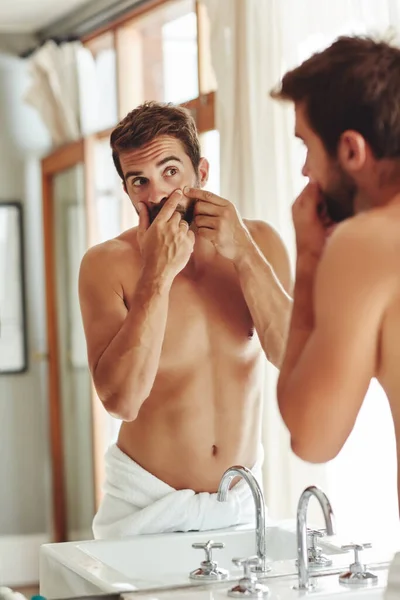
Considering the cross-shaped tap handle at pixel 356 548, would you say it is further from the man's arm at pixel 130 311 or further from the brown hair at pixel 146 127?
the brown hair at pixel 146 127

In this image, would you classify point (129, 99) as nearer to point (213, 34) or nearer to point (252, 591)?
point (213, 34)

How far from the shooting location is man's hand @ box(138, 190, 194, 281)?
1437 millimetres

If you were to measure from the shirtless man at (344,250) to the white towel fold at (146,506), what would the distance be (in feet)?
1.01

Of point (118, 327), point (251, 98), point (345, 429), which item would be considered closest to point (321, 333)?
point (345, 429)

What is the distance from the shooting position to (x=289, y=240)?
1505 millimetres

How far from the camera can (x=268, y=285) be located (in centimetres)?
149

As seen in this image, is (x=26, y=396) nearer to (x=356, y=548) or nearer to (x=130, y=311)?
(x=130, y=311)

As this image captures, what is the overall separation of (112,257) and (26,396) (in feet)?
0.86

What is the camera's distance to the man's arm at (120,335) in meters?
1.42

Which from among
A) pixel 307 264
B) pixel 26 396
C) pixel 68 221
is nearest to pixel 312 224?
pixel 307 264

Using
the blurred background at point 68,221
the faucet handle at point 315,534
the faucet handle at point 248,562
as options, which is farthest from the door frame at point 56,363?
the faucet handle at point 315,534

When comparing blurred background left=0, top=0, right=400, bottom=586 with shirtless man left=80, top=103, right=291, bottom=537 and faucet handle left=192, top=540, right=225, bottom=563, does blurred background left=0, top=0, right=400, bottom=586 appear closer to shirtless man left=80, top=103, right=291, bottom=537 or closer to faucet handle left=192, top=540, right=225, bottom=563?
shirtless man left=80, top=103, right=291, bottom=537

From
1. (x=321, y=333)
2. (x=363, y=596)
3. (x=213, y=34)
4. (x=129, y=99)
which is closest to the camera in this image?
(x=321, y=333)

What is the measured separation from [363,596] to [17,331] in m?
0.67
